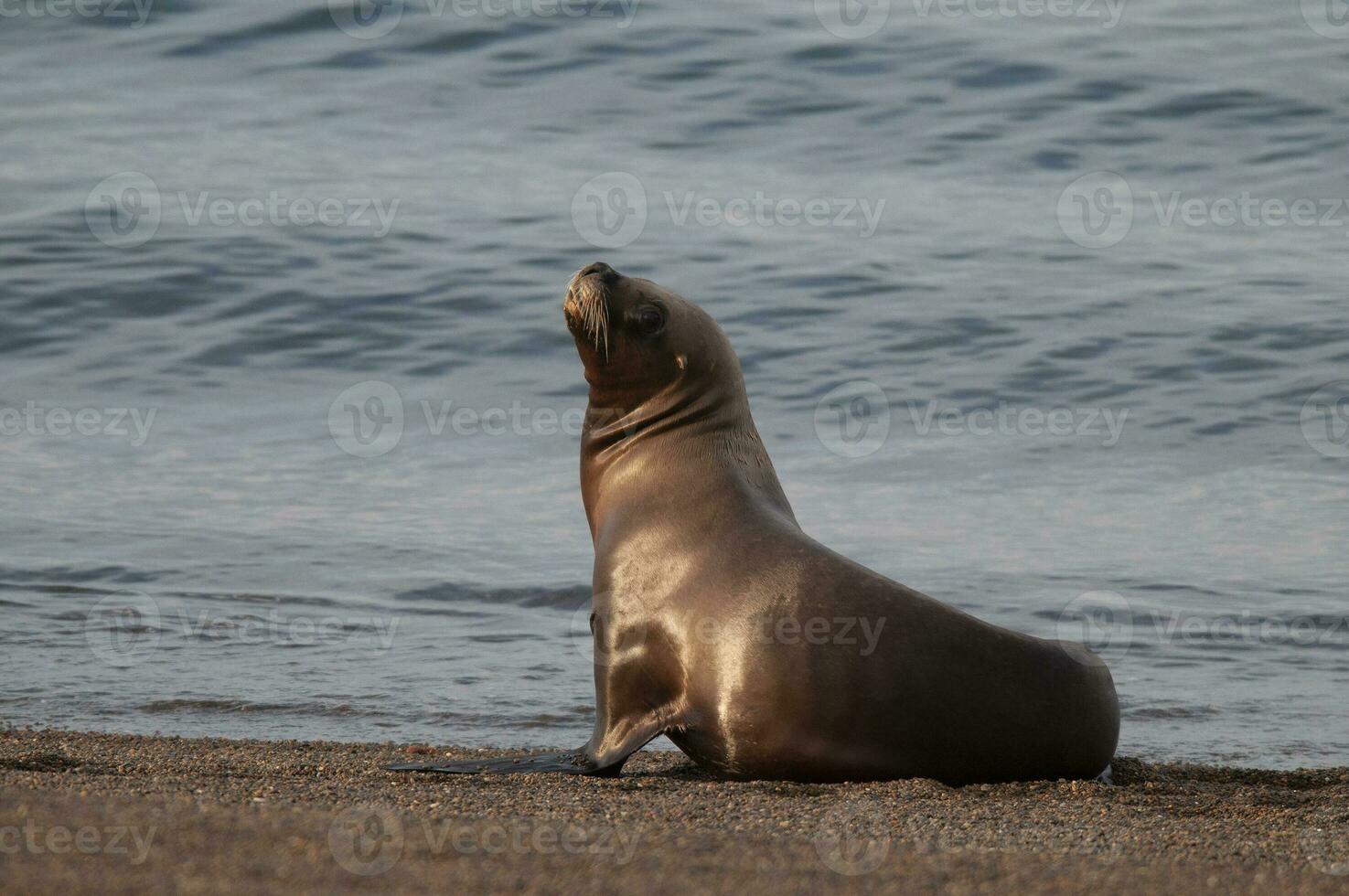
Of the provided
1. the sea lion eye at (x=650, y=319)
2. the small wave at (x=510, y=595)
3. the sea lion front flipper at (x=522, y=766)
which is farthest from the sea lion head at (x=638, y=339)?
the small wave at (x=510, y=595)

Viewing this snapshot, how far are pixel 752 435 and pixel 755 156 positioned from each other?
14.2 m

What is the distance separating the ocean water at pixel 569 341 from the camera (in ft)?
28.2

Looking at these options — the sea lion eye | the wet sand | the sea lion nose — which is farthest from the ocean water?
the sea lion nose

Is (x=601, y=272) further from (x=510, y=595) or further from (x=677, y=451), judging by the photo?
(x=510, y=595)

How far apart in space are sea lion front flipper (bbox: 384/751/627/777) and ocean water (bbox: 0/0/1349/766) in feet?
4.19

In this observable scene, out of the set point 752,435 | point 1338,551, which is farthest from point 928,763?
point 1338,551

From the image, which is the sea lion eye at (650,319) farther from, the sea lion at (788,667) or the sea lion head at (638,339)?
the sea lion at (788,667)

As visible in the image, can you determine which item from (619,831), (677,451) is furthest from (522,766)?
(619,831)

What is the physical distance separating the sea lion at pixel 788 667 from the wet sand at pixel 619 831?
0.14 metres

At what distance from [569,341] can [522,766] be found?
10.1 m

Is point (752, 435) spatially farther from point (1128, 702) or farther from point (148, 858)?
point (148, 858)

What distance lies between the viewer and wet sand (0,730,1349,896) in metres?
3.56

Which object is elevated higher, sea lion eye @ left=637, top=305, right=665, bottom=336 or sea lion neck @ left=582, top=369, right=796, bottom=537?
sea lion eye @ left=637, top=305, right=665, bottom=336

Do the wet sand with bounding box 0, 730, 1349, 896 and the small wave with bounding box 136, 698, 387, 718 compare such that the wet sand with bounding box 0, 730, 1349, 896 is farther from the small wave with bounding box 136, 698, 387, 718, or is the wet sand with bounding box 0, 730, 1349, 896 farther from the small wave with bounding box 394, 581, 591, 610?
the small wave with bounding box 394, 581, 591, 610
